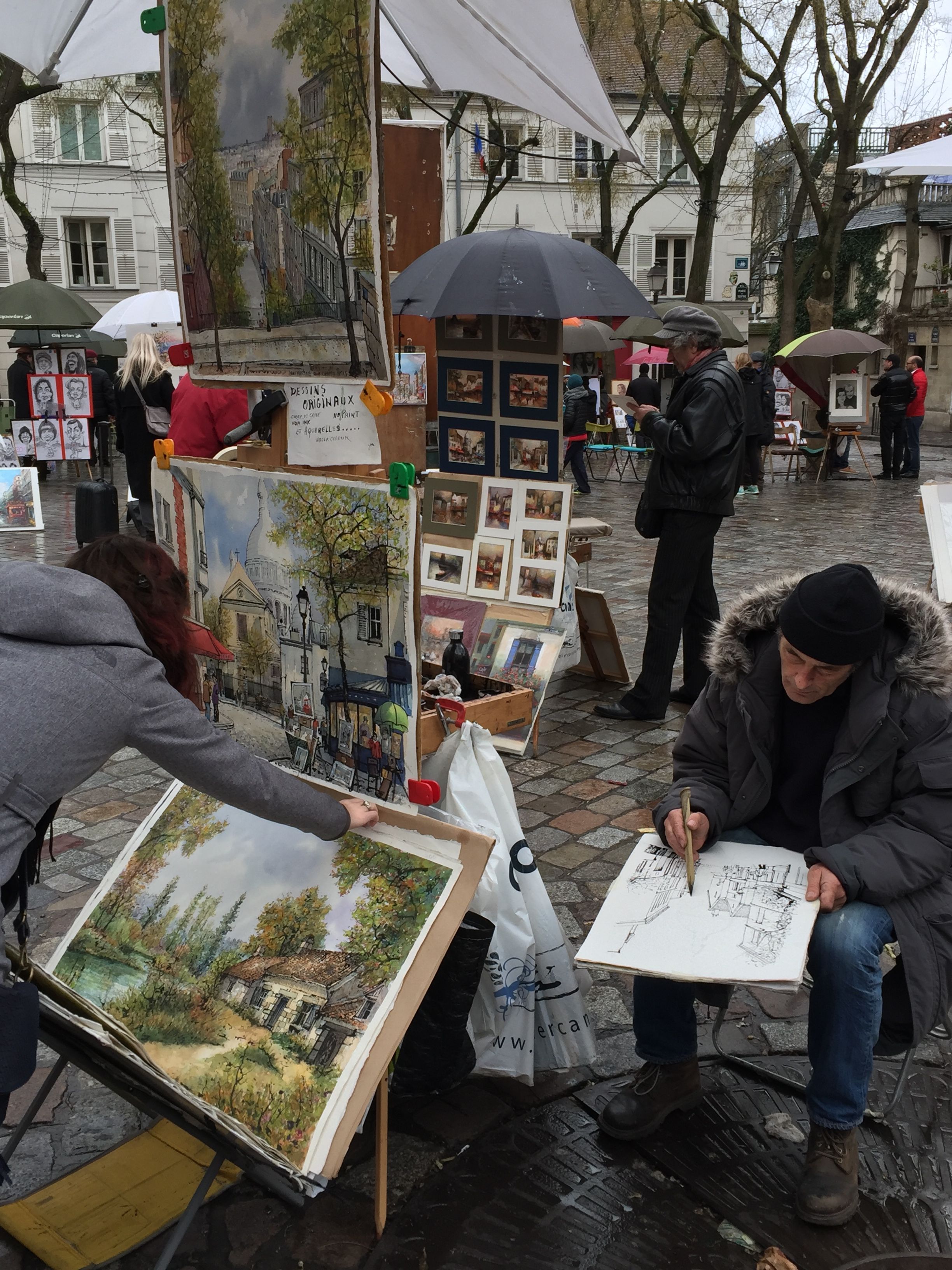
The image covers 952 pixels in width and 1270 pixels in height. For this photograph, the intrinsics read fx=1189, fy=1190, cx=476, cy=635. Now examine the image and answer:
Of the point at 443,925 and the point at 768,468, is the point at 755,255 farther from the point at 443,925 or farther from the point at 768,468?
the point at 443,925

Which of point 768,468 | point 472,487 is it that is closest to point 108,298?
point 768,468

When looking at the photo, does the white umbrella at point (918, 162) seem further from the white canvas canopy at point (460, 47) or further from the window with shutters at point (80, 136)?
the window with shutters at point (80, 136)

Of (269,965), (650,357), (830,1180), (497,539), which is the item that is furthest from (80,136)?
(830,1180)

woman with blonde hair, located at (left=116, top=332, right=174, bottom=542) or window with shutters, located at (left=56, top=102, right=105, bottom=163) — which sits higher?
window with shutters, located at (left=56, top=102, right=105, bottom=163)

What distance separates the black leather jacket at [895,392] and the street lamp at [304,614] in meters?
14.8

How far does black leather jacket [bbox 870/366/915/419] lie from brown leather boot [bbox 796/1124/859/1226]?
1481 centimetres

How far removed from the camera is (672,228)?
115 feet

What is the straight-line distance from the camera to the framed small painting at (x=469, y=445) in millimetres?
5297

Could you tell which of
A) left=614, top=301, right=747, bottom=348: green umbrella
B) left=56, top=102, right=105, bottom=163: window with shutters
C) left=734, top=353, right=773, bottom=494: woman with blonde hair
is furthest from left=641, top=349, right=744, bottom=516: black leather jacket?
left=56, top=102, right=105, bottom=163: window with shutters

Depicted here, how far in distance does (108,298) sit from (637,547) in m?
24.9

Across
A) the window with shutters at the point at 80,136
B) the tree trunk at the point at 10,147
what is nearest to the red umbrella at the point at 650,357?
the tree trunk at the point at 10,147

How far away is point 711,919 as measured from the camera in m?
2.31

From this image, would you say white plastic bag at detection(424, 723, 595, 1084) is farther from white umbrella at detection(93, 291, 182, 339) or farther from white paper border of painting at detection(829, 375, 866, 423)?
white paper border of painting at detection(829, 375, 866, 423)

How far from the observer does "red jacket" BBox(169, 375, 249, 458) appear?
553 cm
